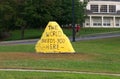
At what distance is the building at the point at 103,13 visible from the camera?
334 feet

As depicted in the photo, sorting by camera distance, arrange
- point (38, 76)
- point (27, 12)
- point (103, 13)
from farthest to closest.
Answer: point (103, 13)
point (27, 12)
point (38, 76)

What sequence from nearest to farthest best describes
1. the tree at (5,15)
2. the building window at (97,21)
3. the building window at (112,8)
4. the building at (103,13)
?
the tree at (5,15) → the building at (103,13) → the building window at (97,21) → the building window at (112,8)

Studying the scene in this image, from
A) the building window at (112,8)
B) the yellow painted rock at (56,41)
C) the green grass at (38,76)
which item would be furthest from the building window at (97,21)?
the green grass at (38,76)

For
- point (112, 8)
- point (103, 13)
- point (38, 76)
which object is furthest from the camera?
point (112, 8)

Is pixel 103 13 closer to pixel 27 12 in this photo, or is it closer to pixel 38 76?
pixel 27 12

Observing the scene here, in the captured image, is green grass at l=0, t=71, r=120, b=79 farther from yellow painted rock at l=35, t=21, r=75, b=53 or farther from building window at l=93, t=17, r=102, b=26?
building window at l=93, t=17, r=102, b=26

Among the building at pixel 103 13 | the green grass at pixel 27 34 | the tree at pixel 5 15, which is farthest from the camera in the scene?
the building at pixel 103 13

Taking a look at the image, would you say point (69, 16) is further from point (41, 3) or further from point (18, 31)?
point (18, 31)

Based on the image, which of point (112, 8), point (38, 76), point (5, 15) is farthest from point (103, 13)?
point (38, 76)

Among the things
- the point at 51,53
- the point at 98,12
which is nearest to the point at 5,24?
the point at 51,53

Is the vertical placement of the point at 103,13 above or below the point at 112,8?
below

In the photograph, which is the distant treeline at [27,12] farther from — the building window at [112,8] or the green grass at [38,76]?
the green grass at [38,76]

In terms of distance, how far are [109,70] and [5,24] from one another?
45273 millimetres

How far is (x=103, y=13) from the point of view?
337 ft
